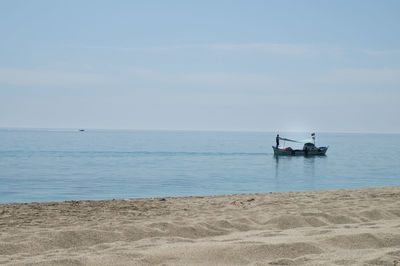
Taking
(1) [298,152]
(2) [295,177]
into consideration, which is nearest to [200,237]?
(2) [295,177]

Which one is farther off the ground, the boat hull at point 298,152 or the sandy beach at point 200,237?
the sandy beach at point 200,237

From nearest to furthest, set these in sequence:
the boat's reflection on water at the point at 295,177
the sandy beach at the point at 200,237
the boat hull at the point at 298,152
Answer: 1. the sandy beach at the point at 200,237
2. the boat's reflection on water at the point at 295,177
3. the boat hull at the point at 298,152

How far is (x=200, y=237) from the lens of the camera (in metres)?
7.25

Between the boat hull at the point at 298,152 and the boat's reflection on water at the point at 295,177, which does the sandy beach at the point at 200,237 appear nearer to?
the boat's reflection on water at the point at 295,177

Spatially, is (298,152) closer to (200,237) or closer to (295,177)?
(295,177)

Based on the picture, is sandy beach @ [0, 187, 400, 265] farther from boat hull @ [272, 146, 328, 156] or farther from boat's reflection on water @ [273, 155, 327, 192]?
boat hull @ [272, 146, 328, 156]

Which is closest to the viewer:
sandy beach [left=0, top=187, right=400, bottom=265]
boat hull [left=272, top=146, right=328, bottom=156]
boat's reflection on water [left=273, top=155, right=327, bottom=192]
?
sandy beach [left=0, top=187, right=400, bottom=265]

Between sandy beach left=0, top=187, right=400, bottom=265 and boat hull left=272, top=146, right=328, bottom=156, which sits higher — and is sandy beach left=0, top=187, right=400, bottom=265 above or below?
above

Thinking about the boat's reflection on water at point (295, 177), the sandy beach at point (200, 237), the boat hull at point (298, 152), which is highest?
the sandy beach at point (200, 237)

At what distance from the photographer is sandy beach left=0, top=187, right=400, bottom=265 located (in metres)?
5.23

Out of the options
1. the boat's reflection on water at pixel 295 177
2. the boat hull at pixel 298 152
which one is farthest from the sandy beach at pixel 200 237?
the boat hull at pixel 298 152

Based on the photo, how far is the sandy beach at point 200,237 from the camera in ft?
17.2

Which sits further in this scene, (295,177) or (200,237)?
(295,177)

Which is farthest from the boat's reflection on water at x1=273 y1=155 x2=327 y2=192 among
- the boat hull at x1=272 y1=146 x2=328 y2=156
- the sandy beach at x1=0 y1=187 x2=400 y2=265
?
the sandy beach at x1=0 y1=187 x2=400 y2=265
